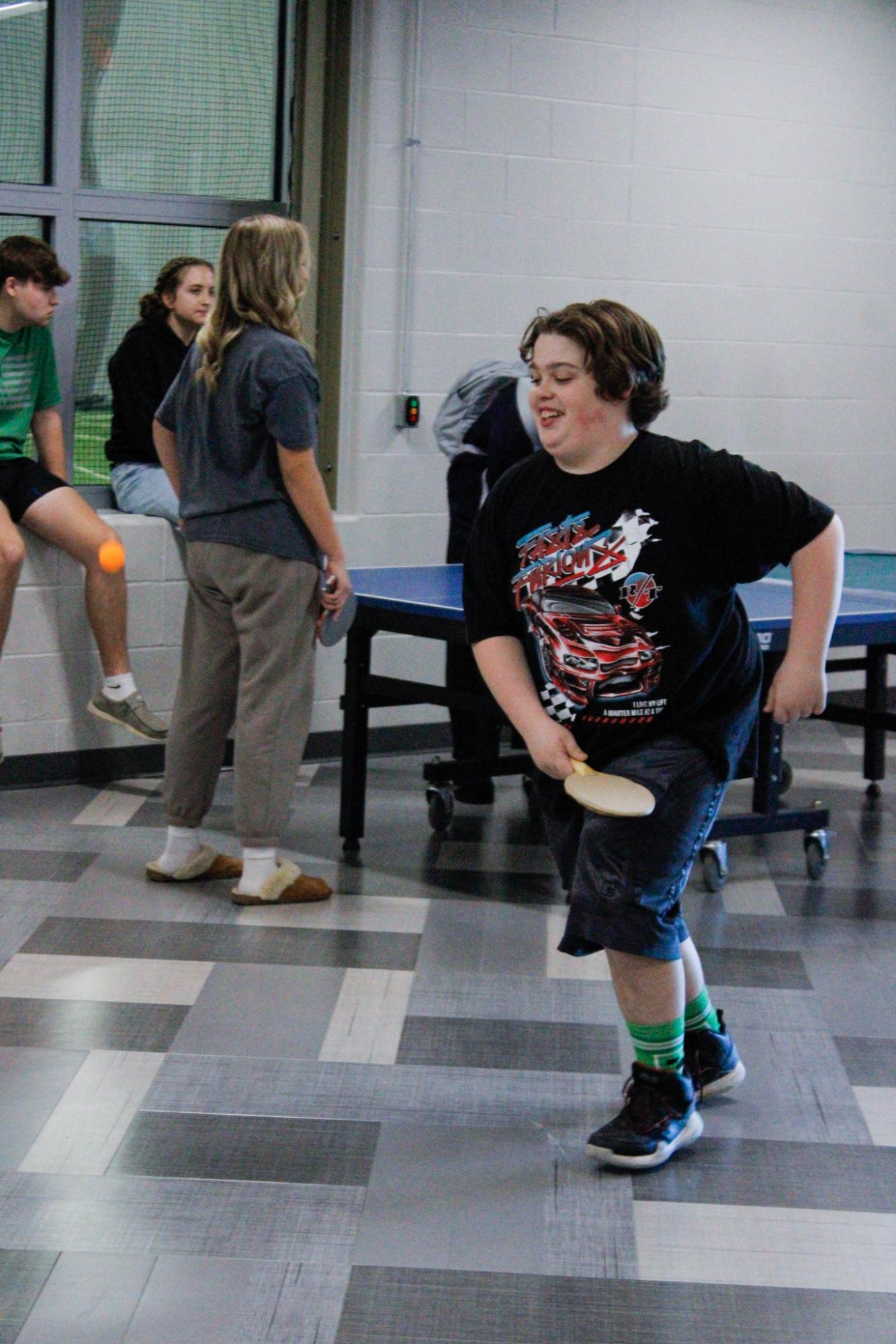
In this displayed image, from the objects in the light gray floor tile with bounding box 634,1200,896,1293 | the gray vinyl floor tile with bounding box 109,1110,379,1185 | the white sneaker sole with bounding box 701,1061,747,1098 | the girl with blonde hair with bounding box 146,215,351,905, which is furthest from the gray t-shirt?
the light gray floor tile with bounding box 634,1200,896,1293

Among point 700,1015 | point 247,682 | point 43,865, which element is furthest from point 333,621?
point 700,1015

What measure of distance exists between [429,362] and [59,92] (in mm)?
1457

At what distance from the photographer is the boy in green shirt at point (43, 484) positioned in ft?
15.9

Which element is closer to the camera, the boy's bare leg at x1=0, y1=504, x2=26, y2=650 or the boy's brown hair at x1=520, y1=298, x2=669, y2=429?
the boy's brown hair at x1=520, y1=298, x2=669, y2=429

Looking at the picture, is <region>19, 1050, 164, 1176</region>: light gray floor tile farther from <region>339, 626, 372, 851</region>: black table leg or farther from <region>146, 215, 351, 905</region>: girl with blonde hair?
<region>339, 626, 372, 851</region>: black table leg

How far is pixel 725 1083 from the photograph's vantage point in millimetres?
2998

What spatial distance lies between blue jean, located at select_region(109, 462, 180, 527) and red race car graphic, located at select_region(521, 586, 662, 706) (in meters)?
2.89

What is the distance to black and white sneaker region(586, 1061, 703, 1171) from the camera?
8.91ft

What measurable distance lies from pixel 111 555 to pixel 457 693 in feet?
4.02

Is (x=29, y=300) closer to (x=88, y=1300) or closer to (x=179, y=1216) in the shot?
(x=179, y=1216)

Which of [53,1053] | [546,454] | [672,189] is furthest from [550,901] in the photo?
[672,189]

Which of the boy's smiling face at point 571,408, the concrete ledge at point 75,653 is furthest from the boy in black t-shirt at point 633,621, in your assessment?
the concrete ledge at point 75,653

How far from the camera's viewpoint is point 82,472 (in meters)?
5.50

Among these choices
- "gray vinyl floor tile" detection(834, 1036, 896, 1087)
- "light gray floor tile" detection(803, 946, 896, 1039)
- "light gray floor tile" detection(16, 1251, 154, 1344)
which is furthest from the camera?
"light gray floor tile" detection(803, 946, 896, 1039)
